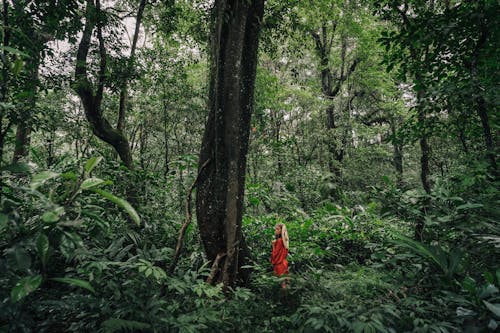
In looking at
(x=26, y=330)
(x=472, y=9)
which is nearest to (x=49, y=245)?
(x=26, y=330)

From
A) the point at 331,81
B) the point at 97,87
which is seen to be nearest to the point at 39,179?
the point at 97,87

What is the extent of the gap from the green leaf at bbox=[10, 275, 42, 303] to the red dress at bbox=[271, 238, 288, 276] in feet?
12.4

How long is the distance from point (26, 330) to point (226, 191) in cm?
248

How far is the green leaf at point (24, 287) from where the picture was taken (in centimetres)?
150

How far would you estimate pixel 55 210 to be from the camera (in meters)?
1.49

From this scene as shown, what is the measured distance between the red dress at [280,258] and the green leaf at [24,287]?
3.79m

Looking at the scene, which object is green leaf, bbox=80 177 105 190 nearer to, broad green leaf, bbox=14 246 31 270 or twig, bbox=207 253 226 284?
broad green leaf, bbox=14 246 31 270

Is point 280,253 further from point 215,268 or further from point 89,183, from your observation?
point 89,183

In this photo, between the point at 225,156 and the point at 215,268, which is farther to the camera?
the point at 225,156

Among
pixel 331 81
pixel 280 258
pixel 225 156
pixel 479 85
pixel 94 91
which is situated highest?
pixel 331 81

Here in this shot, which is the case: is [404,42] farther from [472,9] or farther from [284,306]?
[284,306]

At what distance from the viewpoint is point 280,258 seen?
4.93 metres

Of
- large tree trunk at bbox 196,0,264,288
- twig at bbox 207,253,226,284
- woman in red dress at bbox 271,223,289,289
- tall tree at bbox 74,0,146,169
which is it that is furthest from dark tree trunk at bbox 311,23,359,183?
twig at bbox 207,253,226,284

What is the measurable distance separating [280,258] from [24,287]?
389cm
